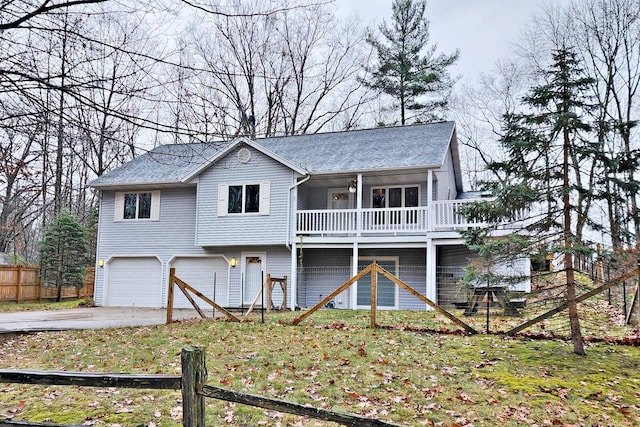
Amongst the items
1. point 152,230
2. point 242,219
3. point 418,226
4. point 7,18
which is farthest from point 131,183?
point 7,18

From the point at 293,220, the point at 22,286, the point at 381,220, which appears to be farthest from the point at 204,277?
the point at 22,286

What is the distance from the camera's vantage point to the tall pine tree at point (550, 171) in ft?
27.8

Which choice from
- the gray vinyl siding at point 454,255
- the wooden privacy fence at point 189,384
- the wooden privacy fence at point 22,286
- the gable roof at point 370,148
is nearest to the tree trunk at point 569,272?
the wooden privacy fence at point 189,384

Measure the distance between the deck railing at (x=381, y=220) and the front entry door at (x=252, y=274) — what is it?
227 cm

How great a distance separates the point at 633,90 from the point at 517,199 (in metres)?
17.9

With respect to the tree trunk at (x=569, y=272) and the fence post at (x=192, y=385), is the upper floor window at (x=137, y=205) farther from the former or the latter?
the fence post at (x=192, y=385)

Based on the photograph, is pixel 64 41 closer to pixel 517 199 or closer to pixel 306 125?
pixel 517 199

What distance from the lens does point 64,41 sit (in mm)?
5484

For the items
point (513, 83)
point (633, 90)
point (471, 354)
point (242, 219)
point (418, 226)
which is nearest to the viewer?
point (471, 354)

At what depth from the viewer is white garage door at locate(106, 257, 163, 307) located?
2020 centimetres

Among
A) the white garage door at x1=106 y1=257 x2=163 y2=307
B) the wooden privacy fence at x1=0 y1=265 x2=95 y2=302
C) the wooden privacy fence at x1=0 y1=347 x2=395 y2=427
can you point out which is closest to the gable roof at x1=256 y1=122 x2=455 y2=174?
the white garage door at x1=106 y1=257 x2=163 y2=307

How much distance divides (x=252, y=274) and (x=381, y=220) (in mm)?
5369

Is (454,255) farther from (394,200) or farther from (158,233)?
(158,233)

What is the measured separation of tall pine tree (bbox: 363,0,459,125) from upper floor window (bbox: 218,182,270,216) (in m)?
13.4
